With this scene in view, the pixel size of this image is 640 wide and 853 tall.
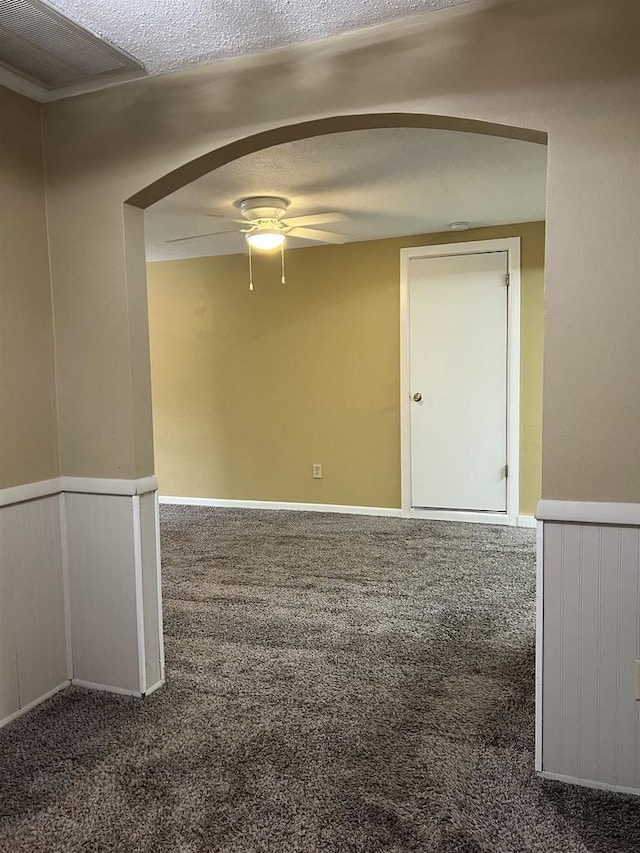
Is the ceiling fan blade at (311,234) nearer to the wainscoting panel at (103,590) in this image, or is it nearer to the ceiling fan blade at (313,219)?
the ceiling fan blade at (313,219)

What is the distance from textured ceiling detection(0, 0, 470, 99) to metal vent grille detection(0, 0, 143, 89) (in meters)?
0.04

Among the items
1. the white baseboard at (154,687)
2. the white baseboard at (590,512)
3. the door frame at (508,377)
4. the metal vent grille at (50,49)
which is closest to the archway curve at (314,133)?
the metal vent grille at (50,49)

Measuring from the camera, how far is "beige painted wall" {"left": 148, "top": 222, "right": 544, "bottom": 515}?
4.99m

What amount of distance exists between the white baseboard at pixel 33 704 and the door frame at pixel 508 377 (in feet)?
10.3

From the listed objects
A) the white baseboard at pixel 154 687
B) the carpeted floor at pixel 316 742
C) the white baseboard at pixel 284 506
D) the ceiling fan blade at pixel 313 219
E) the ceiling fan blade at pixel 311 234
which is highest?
the ceiling fan blade at pixel 313 219

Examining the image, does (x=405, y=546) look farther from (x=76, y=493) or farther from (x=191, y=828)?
(x=191, y=828)

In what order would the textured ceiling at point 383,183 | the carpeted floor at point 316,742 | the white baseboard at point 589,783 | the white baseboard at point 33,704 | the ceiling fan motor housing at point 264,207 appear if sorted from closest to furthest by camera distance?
the carpeted floor at point 316,742, the white baseboard at point 589,783, the white baseboard at point 33,704, the textured ceiling at point 383,183, the ceiling fan motor housing at point 264,207

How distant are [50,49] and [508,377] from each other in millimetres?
3611

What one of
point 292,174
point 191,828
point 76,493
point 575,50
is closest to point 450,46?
point 575,50

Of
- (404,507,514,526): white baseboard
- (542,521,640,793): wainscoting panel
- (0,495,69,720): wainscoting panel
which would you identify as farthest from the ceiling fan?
(542,521,640,793): wainscoting panel

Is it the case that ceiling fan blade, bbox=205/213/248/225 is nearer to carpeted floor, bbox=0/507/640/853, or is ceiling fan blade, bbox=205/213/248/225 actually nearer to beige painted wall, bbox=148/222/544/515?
beige painted wall, bbox=148/222/544/515

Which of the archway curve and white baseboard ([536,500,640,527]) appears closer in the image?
white baseboard ([536,500,640,527])

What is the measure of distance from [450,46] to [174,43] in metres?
0.85

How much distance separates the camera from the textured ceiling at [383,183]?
2.94 m
